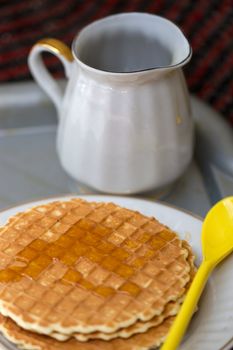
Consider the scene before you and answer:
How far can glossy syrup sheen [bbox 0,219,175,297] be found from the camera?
2.08 ft

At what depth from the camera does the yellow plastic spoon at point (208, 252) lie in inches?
22.8

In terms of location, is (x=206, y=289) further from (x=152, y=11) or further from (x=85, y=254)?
(x=152, y=11)

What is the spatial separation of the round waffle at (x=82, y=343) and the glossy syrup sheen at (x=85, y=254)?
4 centimetres

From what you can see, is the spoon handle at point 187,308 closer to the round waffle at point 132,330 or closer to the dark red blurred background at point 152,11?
the round waffle at point 132,330

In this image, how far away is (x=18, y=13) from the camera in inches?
50.1

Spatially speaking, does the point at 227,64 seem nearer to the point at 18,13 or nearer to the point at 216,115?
the point at 216,115

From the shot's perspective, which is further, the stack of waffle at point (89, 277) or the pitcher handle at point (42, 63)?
the pitcher handle at point (42, 63)

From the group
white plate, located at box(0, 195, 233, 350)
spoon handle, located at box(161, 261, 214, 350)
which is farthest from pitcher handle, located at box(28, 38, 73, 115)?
spoon handle, located at box(161, 261, 214, 350)

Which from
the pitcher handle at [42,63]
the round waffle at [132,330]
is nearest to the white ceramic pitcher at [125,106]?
the pitcher handle at [42,63]

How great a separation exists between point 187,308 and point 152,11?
81 cm

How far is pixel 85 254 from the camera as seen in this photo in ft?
2.16

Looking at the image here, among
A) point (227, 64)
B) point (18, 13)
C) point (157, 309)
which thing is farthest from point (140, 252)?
point (18, 13)

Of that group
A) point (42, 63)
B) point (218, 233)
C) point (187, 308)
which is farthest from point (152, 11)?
point (187, 308)

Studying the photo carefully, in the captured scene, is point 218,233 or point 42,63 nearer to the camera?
point 218,233
